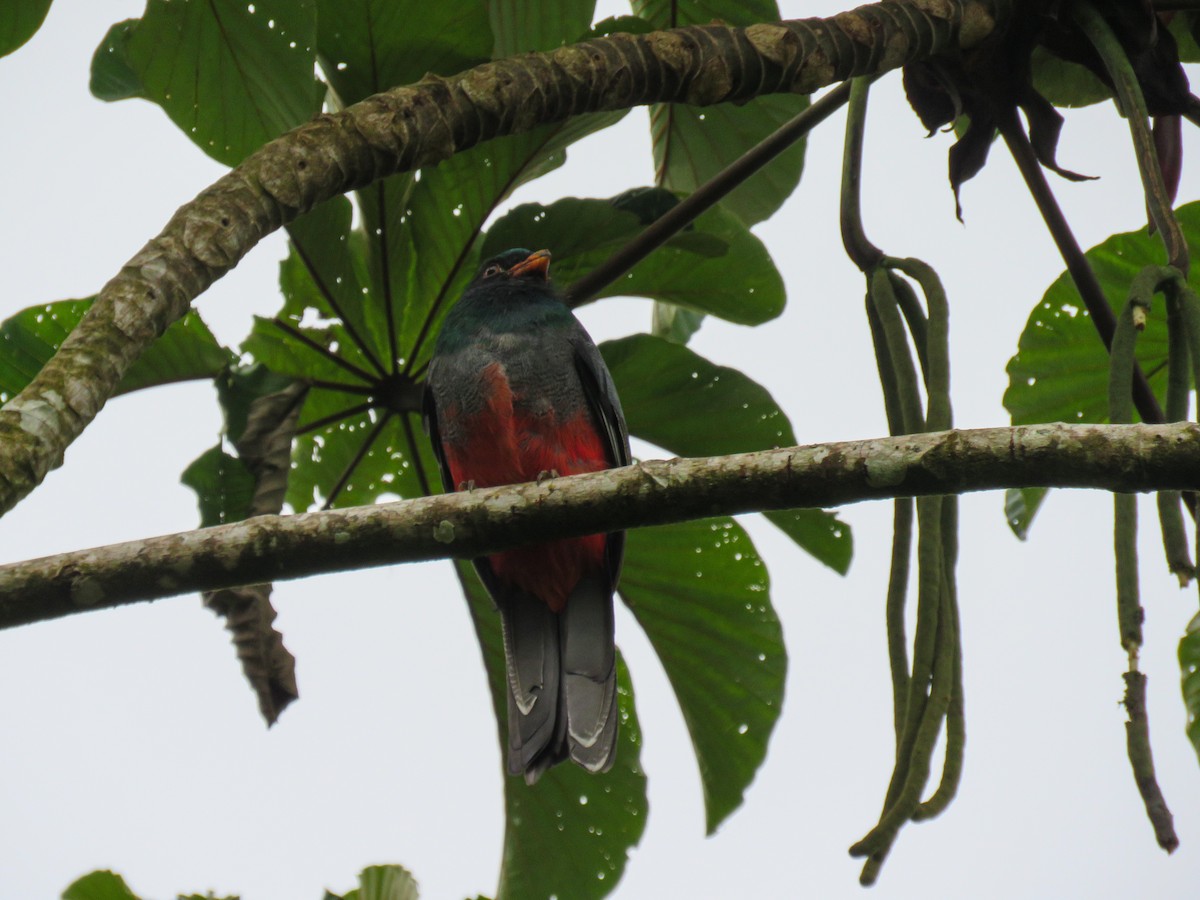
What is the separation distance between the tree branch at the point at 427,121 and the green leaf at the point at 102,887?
97 centimetres

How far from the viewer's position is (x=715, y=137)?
4.54m

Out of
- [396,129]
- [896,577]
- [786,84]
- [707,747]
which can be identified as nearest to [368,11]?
[396,129]

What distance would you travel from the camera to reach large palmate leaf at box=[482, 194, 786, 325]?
145 inches

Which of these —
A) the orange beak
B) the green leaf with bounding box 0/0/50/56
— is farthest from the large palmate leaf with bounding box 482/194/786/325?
the green leaf with bounding box 0/0/50/56

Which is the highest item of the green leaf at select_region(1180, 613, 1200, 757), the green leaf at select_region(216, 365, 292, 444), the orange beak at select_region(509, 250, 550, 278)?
the orange beak at select_region(509, 250, 550, 278)

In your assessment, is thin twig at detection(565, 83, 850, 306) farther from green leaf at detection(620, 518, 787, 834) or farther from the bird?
green leaf at detection(620, 518, 787, 834)

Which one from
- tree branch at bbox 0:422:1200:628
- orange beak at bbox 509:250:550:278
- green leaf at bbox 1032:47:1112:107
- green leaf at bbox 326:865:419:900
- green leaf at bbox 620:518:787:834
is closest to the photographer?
tree branch at bbox 0:422:1200:628

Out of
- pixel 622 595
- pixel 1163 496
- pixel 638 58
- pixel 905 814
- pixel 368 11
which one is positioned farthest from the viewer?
pixel 622 595

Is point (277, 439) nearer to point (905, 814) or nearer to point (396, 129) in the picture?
point (396, 129)

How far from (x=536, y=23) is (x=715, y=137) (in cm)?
79

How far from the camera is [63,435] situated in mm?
2105

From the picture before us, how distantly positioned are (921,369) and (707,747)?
57.0 inches

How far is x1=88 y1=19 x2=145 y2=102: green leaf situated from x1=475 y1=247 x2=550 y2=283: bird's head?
3.87ft

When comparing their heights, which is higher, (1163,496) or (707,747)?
(1163,496)
